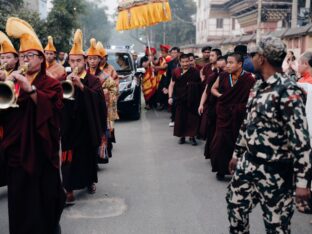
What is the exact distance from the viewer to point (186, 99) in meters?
9.45

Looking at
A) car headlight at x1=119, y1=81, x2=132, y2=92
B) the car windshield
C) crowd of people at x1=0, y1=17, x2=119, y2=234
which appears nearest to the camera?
crowd of people at x1=0, y1=17, x2=119, y2=234

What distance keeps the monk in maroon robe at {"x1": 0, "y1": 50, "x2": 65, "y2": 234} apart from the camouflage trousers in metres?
1.54

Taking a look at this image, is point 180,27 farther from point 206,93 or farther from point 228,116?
point 228,116

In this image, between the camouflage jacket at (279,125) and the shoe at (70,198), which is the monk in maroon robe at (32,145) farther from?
the camouflage jacket at (279,125)

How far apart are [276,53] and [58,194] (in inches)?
85.2

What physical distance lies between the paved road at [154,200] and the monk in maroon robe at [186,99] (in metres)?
0.82

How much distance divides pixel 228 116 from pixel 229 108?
125mm

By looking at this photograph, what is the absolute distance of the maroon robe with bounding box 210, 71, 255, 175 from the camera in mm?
6117

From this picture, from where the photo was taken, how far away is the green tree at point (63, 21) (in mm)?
21562

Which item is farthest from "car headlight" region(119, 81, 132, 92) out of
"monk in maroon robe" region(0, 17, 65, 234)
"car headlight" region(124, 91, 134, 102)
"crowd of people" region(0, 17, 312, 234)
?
"monk in maroon robe" region(0, 17, 65, 234)

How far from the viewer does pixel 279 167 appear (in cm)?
319

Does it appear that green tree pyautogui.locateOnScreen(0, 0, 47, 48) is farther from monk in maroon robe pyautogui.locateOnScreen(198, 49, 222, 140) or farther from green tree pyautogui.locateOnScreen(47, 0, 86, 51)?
monk in maroon robe pyautogui.locateOnScreen(198, 49, 222, 140)

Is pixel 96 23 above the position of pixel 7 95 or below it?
above

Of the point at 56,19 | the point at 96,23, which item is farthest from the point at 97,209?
the point at 96,23
